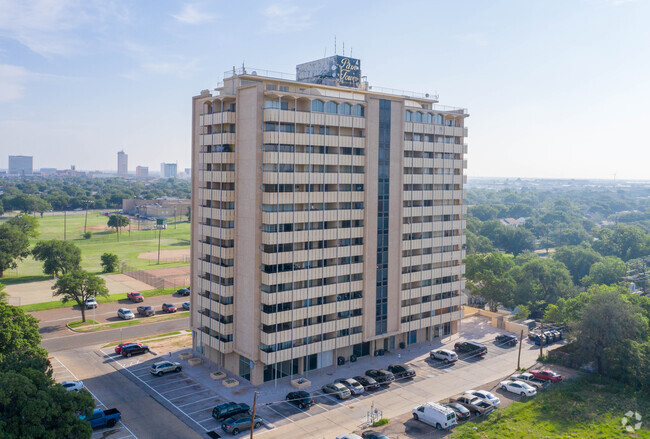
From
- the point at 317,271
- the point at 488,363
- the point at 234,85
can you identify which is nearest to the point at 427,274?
the point at 488,363

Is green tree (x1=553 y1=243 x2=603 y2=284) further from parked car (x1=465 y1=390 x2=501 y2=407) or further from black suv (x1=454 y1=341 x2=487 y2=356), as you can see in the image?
parked car (x1=465 y1=390 x2=501 y2=407)

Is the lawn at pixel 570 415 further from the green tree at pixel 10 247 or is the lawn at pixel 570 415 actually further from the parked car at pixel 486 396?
the green tree at pixel 10 247

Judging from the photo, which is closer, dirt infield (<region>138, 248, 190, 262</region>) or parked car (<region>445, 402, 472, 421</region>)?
parked car (<region>445, 402, 472, 421</region>)

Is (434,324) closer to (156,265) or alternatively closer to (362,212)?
(362,212)

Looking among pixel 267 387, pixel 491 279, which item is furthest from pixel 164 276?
pixel 491 279

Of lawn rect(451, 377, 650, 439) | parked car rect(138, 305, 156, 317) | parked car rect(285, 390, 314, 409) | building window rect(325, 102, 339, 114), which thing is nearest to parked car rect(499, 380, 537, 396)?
lawn rect(451, 377, 650, 439)

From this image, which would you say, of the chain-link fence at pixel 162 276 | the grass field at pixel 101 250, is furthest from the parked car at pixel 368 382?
the grass field at pixel 101 250
